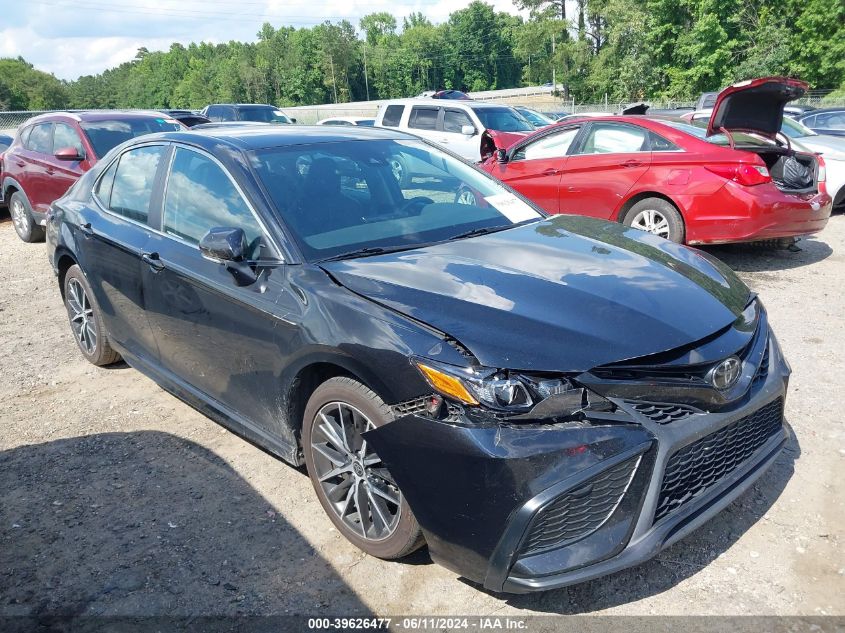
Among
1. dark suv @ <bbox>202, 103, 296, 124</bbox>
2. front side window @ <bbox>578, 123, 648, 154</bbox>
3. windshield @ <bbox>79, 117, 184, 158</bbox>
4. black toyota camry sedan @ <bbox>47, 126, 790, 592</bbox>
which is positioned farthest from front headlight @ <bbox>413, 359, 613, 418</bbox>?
dark suv @ <bbox>202, 103, 296, 124</bbox>

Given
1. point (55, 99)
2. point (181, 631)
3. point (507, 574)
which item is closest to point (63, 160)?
point (181, 631)

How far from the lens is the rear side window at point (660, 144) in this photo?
23.8 feet

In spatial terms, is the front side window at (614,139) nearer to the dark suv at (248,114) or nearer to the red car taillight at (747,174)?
the red car taillight at (747,174)

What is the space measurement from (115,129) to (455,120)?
254 inches

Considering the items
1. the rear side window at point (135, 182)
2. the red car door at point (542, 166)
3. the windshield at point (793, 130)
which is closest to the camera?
the rear side window at point (135, 182)

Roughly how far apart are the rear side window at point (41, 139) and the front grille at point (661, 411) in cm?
946

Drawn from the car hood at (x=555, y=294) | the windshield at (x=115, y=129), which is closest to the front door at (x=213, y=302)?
the car hood at (x=555, y=294)

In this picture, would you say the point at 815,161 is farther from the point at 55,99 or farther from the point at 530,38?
the point at 55,99

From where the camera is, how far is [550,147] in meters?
8.47

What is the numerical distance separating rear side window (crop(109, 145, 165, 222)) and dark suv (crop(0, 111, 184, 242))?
192 inches

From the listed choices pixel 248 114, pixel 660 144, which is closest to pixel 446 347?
pixel 660 144

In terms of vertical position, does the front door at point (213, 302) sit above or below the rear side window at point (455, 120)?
below

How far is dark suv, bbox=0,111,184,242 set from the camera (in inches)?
356

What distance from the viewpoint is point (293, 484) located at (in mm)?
3592
